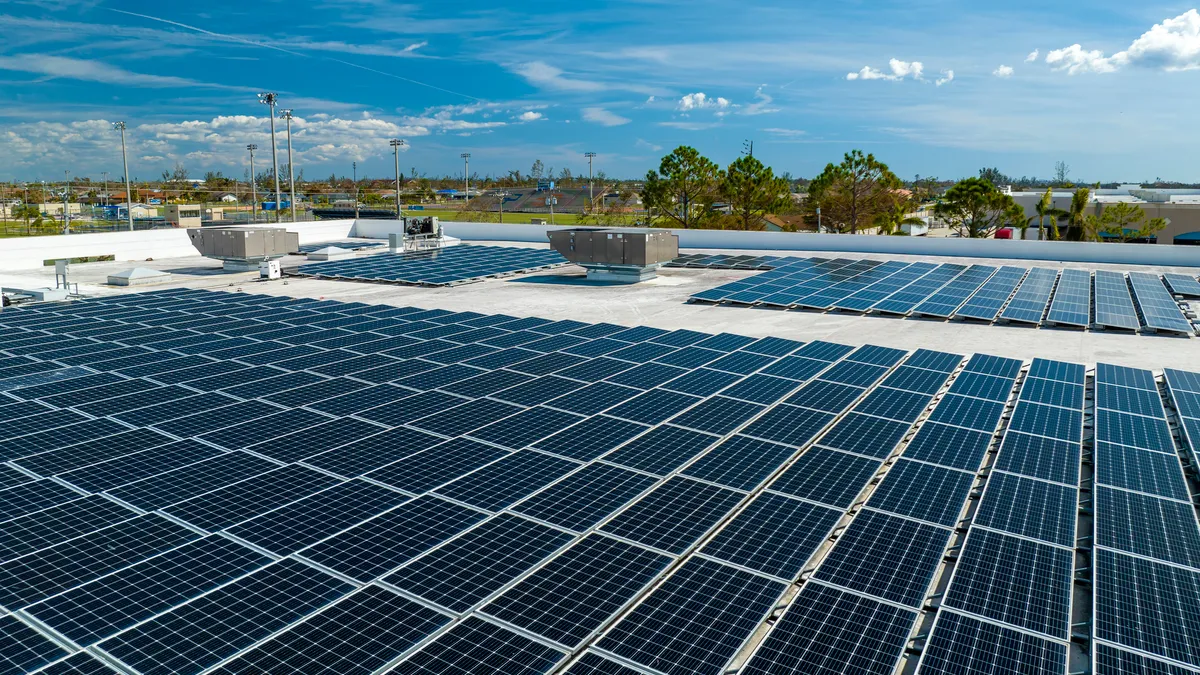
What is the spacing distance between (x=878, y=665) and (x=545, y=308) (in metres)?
24.6

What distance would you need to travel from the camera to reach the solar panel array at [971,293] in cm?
2742

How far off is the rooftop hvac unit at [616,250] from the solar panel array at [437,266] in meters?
4.83

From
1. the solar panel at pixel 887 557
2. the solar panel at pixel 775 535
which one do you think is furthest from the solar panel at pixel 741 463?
the solar panel at pixel 887 557

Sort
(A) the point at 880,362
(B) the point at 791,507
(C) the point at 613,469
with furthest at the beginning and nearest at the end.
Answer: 1. (A) the point at 880,362
2. (C) the point at 613,469
3. (B) the point at 791,507

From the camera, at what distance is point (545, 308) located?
30688mm

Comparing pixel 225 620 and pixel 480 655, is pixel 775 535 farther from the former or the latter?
pixel 225 620

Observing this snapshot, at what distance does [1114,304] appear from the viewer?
29312 millimetres

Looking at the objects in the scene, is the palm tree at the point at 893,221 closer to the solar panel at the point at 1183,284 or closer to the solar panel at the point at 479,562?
the solar panel at the point at 1183,284

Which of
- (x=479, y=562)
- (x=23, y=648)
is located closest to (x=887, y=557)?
(x=479, y=562)

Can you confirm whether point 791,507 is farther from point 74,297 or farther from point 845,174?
point 845,174

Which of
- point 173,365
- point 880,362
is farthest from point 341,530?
point 880,362

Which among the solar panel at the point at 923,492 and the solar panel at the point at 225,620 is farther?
the solar panel at the point at 923,492

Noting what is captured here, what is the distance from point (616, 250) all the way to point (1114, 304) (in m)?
20.2

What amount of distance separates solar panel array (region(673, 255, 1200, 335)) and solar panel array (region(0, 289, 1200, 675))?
32.4ft
